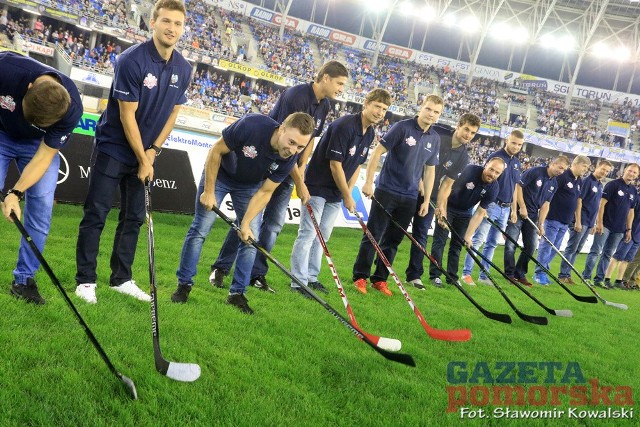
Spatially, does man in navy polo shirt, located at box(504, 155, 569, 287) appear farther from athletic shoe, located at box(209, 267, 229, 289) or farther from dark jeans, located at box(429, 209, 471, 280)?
athletic shoe, located at box(209, 267, 229, 289)

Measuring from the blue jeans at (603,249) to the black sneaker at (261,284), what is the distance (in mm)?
8323

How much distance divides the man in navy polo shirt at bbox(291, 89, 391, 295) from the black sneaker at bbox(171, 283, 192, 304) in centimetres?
153

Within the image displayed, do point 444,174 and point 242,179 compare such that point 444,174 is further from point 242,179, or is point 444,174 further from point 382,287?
point 242,179

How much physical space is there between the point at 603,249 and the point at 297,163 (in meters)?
8.85

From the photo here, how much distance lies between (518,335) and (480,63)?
4825 cm

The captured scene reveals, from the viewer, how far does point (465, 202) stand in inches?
325

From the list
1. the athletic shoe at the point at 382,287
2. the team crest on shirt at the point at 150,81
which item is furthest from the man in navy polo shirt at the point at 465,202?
the team crest on shirt at the point at 150,81

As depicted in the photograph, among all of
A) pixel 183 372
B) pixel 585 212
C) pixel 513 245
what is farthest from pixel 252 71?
pixel 183 372

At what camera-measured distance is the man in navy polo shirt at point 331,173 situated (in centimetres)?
614

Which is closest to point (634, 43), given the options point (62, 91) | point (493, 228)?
point (493, 228)

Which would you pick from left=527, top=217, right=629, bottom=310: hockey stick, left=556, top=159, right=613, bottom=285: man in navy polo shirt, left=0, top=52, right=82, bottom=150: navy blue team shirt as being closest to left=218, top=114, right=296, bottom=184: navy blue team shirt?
left=0, top=52, right=82, bottom=150: navy blue team shirt

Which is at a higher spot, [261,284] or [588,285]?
[588,285]

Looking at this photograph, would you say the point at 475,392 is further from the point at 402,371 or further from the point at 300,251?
the point at 300,251

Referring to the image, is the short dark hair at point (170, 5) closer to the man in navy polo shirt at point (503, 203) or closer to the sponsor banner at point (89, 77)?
the man in navy polo shirt at point (503, 203)
